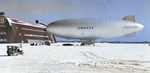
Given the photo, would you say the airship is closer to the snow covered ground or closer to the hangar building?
the hangar building

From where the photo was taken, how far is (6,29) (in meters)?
44.6

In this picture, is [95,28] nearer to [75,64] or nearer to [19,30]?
[75,64]

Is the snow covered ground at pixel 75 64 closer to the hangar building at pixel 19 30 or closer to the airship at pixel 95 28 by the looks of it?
the airship at pixel 95 28

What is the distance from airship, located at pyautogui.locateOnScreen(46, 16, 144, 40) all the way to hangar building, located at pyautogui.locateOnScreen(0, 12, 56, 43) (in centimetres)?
1327

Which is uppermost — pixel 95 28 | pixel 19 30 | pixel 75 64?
pixel 19 30

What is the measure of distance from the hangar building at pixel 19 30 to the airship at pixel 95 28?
13.3 metres

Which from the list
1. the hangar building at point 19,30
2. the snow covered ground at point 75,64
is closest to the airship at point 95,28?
the hangar building at point 19,30

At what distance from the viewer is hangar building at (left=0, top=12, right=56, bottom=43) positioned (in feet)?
141

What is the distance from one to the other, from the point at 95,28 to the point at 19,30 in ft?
82.1

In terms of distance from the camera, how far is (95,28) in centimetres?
2950

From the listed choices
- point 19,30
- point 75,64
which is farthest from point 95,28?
point 19,30

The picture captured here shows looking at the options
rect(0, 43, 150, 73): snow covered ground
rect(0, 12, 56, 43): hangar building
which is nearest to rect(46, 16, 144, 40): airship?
rect(0, 12, 56, 43): hangar building

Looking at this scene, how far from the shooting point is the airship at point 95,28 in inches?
1159

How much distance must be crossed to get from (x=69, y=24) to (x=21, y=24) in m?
23.7
